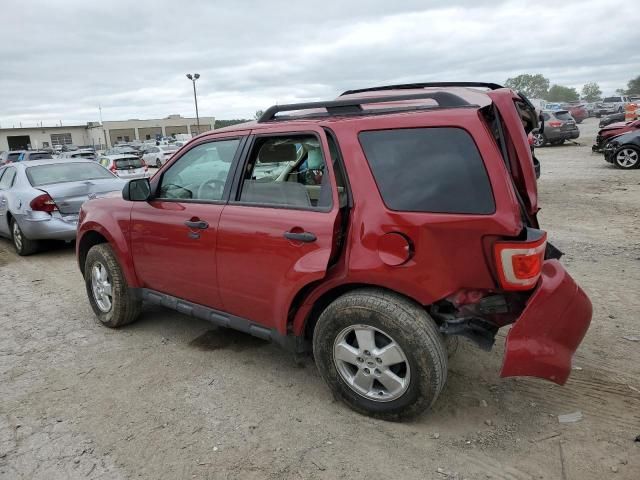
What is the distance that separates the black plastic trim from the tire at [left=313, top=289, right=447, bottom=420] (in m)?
0.21

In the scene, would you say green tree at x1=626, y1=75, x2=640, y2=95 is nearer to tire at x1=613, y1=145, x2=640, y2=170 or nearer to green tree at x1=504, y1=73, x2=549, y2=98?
green tree at x1=504, y1=73, x2=549, y2=98

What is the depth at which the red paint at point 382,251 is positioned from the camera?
261 cm

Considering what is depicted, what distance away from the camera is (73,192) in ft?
25.0

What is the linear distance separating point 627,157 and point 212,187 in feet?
48.4

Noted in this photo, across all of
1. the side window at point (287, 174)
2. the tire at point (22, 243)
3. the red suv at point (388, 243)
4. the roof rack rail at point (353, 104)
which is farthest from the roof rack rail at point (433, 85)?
the tire at point (22, 243)

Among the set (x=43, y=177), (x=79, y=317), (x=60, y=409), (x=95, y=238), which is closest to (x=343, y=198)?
(x=60, y=409)

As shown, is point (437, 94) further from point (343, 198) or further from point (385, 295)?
point (385, 295)

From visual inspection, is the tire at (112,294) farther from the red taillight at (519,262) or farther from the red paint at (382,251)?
the red taillight at (519,262)

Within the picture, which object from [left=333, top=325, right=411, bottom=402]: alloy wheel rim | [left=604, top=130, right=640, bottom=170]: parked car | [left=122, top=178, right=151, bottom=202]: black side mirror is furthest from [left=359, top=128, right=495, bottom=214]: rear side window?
[left=604, top=130, right=640, bottom=170]: parked car

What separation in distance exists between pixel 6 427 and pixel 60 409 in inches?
12.3

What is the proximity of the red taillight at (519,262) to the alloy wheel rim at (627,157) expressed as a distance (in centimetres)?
1440

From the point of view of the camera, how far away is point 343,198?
3002 millimetres

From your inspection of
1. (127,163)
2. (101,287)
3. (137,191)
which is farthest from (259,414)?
(127,163)

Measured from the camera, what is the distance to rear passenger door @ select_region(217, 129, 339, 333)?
2996 mm
